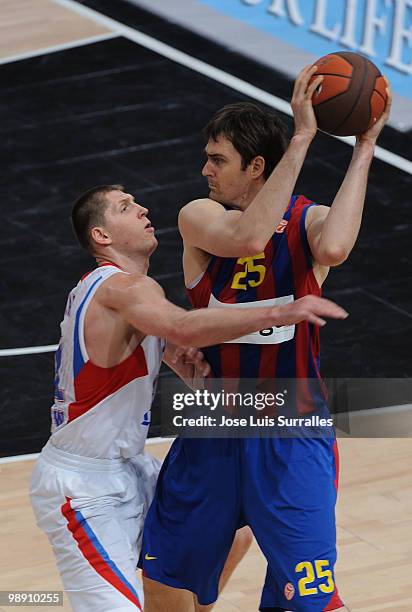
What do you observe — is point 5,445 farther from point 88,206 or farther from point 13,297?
point 88,206

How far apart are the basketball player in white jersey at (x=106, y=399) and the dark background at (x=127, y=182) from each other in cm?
300

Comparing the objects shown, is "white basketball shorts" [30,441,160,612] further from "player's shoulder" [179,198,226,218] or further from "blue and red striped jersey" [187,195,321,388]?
"player's shoulder" [179,198,226,218]

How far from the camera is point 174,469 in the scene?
6109mm

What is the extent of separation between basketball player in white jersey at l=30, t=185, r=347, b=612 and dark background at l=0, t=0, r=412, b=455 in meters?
3.00

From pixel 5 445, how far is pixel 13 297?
6.62 ft

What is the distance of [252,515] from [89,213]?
1.38 m

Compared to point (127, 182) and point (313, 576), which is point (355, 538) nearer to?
point (313, 576)

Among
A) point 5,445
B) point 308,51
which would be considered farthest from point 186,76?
point 5,445

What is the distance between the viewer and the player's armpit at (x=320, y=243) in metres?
5.73

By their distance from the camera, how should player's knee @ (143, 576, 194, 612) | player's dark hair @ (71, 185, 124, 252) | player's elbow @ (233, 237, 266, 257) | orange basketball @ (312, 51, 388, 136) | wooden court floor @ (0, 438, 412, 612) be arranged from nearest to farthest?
player's elbow @ (233, 237, 266, 257) → orange basketball @ (312, 51, 388, 136) → player's dark hair @ (71, 185, 124, 252) → player's knee @ (143, 576, 194, 612) → wooden court floor @ (0, 438, 412, 612)

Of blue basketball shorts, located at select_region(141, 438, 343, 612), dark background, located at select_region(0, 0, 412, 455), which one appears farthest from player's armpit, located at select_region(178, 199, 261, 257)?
dark background, located at select_region(0, 0, 412, 455)

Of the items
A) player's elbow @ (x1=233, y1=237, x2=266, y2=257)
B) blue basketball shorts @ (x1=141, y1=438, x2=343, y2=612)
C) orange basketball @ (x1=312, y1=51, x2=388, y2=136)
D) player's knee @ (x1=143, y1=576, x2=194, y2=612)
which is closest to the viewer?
player's elbow @ (x1=233, y1=237, x2=266, y2=257)

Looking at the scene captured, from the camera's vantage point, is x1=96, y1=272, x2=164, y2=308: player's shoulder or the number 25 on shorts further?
the number 25 on shorts

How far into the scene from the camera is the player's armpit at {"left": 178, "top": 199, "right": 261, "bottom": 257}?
18.7 ft
